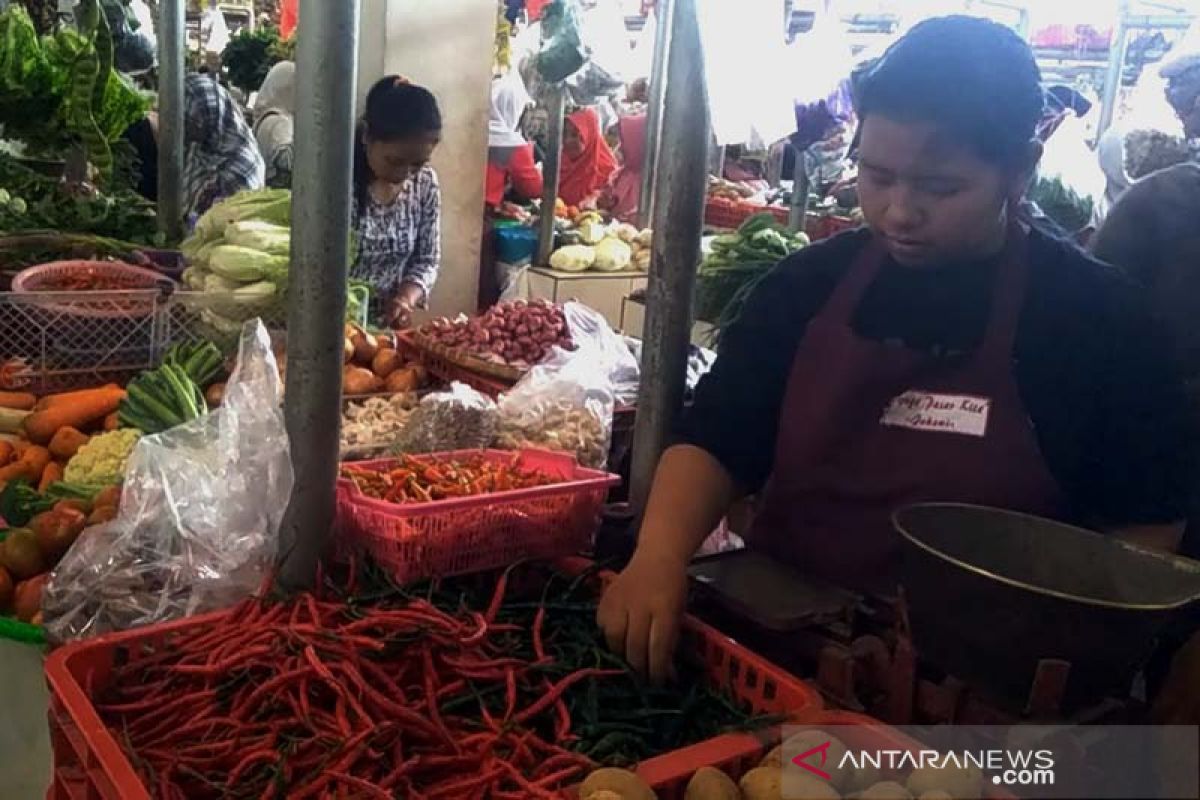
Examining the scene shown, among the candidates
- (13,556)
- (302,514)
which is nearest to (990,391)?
(302,514)

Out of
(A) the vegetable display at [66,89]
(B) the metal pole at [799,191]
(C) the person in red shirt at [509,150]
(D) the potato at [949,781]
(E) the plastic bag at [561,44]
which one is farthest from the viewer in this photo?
(C) the person in red shirt at [509,150]

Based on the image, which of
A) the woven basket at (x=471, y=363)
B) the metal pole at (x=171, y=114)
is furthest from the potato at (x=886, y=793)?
the metal pole at (x=171, y=114)

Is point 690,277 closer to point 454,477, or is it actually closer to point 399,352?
point 454,477

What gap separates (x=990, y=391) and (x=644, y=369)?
64 cm

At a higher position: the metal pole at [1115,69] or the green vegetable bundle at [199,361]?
the metal pole at [1115,69]

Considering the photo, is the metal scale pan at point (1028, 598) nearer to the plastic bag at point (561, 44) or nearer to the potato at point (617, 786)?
the potato at point (617, 786)

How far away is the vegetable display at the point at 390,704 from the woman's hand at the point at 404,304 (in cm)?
256

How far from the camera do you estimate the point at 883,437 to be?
66.9 inches

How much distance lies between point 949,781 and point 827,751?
19cm

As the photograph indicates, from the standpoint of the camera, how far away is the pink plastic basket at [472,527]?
183cm

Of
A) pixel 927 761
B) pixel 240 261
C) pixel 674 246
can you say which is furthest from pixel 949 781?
pixel 240 261

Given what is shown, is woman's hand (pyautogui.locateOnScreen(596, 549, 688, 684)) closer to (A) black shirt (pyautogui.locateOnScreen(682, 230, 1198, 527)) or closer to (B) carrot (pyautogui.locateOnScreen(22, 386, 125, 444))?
→ (A) black shirt (pyautogui.locateOnScreen(682, 230, 1198, 527))

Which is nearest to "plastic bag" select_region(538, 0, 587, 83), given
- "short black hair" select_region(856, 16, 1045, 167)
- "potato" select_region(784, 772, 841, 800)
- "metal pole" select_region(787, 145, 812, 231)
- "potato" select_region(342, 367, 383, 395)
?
"metal pole" select_region(787, 145, 812, 231)

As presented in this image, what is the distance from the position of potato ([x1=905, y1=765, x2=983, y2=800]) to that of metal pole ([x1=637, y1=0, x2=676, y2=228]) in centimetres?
254
